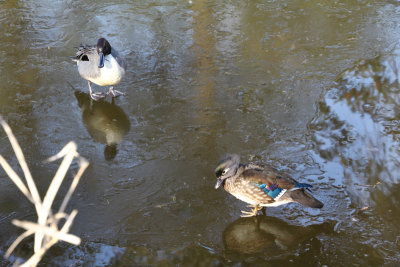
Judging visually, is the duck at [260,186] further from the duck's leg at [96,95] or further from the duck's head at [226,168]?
the duck's leg at [96,95]

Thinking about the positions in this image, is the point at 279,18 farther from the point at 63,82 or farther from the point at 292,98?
the point at 63,82

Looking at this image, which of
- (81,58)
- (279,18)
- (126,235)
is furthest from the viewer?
(279,18)

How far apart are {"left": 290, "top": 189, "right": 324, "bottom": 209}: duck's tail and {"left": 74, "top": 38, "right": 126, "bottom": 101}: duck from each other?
314 cm

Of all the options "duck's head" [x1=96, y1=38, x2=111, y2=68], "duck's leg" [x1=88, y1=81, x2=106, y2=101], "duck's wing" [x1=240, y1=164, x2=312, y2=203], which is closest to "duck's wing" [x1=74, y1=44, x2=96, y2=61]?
"duck's head" [x1=96, y1=38, x2=111, y2=68]

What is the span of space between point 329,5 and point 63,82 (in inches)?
214

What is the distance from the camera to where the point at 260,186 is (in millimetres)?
3969

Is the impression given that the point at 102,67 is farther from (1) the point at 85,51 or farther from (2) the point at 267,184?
(2) the point at 267,184

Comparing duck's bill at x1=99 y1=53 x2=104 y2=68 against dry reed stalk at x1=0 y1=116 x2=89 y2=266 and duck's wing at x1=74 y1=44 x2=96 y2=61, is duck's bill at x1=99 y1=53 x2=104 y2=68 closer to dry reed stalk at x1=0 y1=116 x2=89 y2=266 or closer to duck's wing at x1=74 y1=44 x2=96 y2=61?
duck's wing at x1=74 y1=44 x2=96 y2=61

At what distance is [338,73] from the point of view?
6.48 m

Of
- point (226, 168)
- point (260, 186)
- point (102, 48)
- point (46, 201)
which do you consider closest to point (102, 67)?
point (102, 48)

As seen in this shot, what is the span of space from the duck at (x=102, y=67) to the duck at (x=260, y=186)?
2.60 metres

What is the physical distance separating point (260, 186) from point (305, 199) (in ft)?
1.35

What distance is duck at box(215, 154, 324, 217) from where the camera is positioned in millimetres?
3936

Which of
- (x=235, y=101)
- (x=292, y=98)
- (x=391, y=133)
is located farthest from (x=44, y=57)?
(x=391, y=133)
